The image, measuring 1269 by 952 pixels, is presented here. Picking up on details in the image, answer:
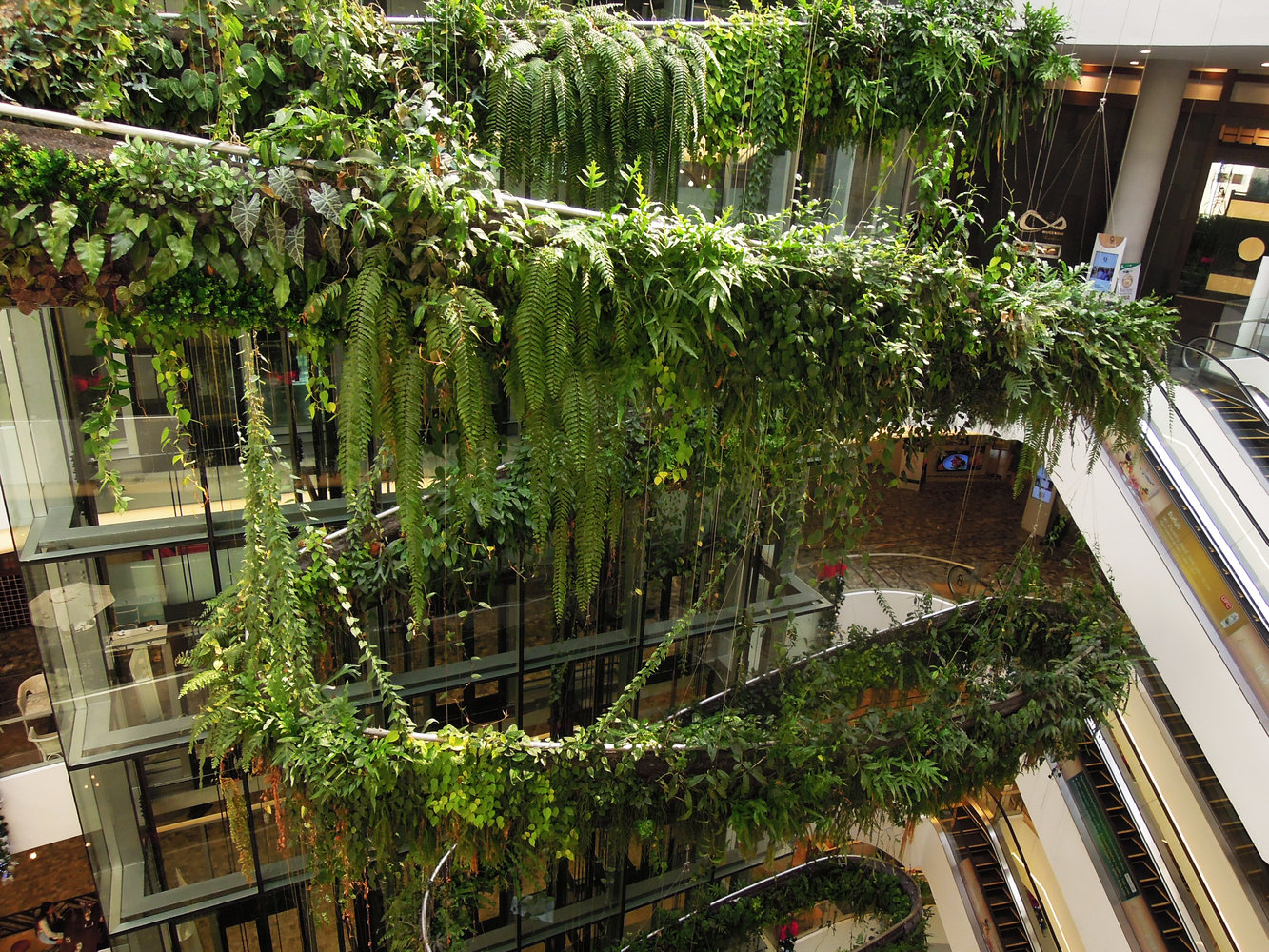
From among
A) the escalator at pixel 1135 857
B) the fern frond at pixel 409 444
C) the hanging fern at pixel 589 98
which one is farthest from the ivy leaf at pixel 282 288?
the escalator at pixel 1135 857

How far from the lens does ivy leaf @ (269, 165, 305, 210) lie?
3.03m

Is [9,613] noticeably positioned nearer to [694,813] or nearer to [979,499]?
[694,813]

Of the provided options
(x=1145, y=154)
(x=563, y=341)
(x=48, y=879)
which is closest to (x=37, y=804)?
(x=48, y=879)

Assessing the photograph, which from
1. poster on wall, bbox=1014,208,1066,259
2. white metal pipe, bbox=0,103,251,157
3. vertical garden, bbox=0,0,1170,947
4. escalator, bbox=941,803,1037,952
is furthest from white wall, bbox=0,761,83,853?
poster on wall, bbox=1014,208,1066,259

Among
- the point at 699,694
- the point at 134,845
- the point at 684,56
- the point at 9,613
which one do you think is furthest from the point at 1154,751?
the point at 9,613

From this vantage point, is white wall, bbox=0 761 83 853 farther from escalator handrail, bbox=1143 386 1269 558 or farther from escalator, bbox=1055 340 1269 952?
escalator handrail, bbox=1143 386 1269 558

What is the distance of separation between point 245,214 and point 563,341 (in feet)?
3.96

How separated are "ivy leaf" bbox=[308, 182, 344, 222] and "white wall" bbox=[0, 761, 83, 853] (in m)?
5.85

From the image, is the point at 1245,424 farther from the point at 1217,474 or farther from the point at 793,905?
the point at 793,905

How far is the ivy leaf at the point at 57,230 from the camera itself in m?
2.75

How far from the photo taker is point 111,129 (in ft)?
9.77

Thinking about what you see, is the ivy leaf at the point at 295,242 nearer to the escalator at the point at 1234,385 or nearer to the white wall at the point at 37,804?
the white wall at the point at 37,804

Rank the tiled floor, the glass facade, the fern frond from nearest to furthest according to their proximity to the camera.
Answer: the fern frond < the glass facade < the tiled floor

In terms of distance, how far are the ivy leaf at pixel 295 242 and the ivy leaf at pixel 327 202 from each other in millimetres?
89
